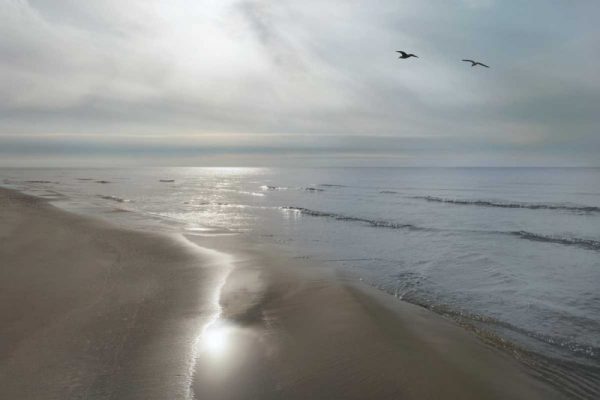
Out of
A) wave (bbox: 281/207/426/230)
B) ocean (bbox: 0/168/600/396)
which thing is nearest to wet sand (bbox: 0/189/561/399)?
ocean (bbox: 0/168/600/396)

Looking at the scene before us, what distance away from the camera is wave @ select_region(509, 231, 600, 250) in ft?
52.6

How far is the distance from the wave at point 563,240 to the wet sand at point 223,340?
39.7 ft

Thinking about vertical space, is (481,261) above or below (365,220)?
below

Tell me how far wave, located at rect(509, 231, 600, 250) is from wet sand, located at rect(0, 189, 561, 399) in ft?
39.7

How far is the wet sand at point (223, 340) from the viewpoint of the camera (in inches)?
169

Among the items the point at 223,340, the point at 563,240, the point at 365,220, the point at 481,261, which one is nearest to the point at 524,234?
the point at 563,240

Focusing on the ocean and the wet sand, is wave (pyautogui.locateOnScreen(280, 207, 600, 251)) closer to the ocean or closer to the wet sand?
the ocean

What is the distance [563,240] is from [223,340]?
1688 cm

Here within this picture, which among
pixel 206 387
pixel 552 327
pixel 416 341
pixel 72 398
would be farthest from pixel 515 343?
pixel 72 398

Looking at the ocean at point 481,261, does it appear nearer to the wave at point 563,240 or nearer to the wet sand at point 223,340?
the wave at point 563,240

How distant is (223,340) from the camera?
549cm

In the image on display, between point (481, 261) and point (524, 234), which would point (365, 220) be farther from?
point (481, 261)

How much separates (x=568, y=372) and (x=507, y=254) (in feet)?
30.8

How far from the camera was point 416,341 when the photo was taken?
5.80 meters
